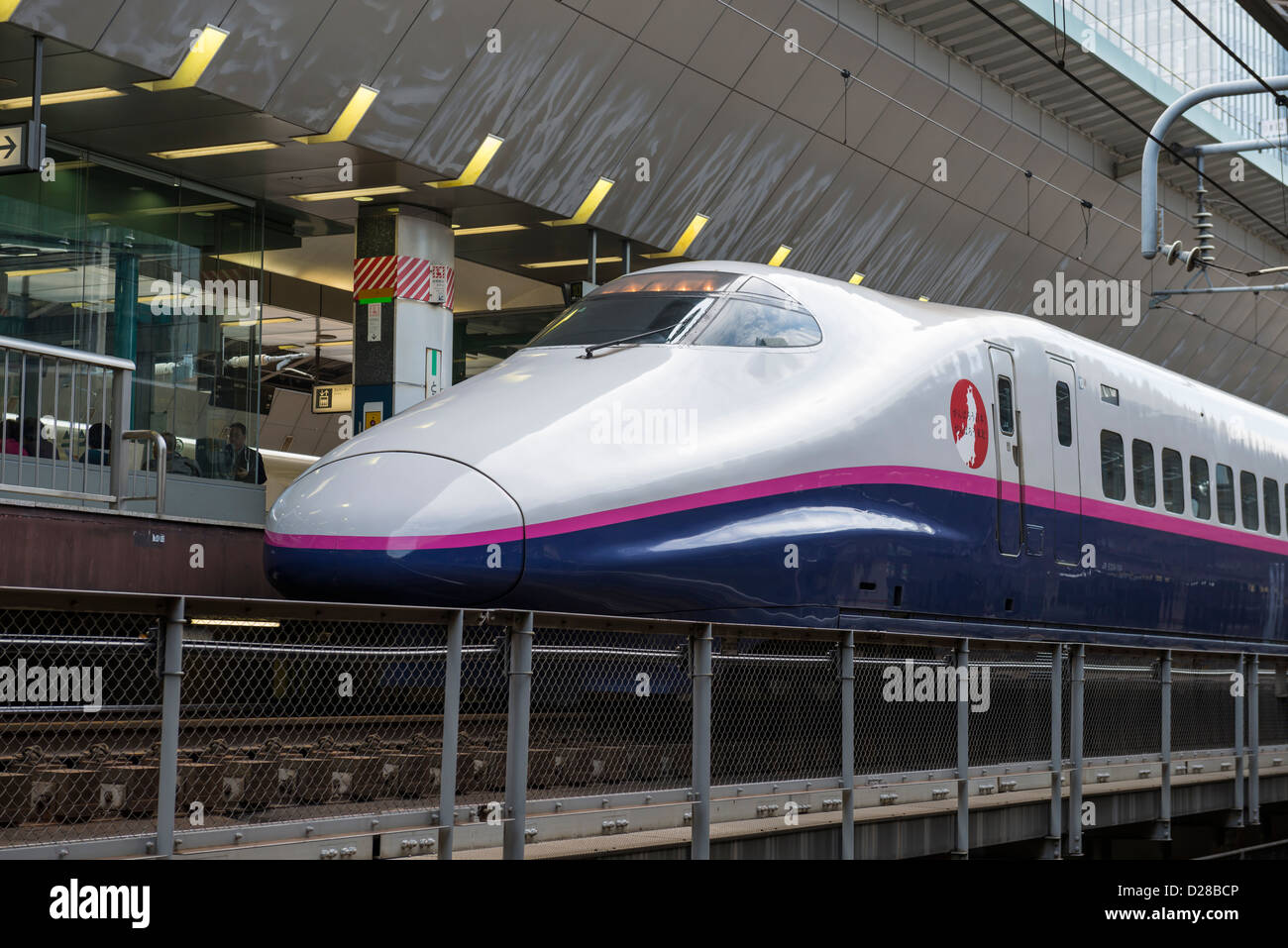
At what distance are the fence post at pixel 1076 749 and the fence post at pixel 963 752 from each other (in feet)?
4.10

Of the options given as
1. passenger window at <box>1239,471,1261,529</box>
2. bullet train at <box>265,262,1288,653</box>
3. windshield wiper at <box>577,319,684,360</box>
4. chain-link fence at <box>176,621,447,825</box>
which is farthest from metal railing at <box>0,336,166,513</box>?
passenger window at <box>1239,471,1261,529</box>

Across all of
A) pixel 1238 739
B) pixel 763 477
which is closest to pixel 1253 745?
pixel 1238 739

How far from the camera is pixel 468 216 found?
58.7ft

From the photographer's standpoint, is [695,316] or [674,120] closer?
[695,316]

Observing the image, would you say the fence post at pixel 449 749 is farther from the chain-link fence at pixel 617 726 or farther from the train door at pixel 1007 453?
the train door at pixel 1007 453

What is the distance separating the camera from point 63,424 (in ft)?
35.0

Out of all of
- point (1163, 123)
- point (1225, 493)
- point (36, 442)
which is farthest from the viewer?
point (1225, 493)

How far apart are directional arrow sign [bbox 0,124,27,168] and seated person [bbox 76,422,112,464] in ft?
8.35

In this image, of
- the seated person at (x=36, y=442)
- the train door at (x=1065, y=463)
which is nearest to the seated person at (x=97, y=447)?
the seated person at (x=36, y=442)

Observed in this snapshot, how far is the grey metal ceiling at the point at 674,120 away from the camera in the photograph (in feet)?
46.3

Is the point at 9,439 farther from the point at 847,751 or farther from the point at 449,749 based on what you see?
the point at 847,751

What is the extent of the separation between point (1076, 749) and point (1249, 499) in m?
8.10

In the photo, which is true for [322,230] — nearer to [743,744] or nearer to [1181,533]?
[1181,533]
